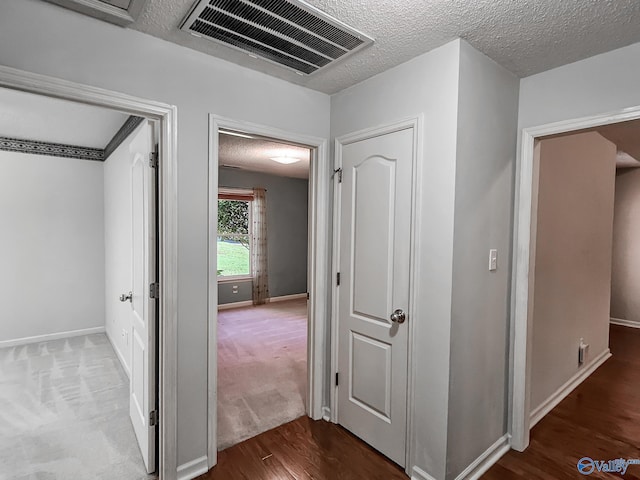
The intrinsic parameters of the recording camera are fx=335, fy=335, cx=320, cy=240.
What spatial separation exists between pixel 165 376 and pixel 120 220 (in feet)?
7.71

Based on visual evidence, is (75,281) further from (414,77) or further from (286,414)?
(414,77)

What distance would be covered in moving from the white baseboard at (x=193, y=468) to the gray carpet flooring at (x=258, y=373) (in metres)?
0.24

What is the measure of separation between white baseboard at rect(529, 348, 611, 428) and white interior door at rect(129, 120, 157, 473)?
8.66 feet

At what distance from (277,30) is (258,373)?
2.99m

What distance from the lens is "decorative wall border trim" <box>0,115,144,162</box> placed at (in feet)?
13.0

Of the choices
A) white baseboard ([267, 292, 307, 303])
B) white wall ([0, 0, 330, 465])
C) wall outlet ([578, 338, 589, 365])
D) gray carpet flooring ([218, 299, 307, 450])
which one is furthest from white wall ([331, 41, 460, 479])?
white baseboard ([267, 292, 307, 303])

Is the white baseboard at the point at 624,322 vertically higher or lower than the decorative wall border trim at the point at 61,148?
lower

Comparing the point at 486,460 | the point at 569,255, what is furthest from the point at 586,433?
the point at 569,255

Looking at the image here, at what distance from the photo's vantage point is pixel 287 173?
646 cm

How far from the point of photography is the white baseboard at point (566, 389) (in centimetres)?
257

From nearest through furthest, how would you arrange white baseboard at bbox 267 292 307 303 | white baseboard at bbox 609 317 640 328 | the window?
1. white baseboard at bbox 609 317 640 328
2. the window
3. white baseboard at bbox 267 292 307 303

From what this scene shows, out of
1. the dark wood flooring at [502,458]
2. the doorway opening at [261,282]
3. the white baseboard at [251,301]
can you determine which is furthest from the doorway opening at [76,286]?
the white baseboard at [251,301]

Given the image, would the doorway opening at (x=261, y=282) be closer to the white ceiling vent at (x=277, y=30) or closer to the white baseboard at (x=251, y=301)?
the white baseboard at (x=251, y=301)

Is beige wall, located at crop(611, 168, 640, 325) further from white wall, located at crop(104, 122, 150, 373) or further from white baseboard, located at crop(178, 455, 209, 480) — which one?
white wall, located at crop(104, 122, 150, 373)
